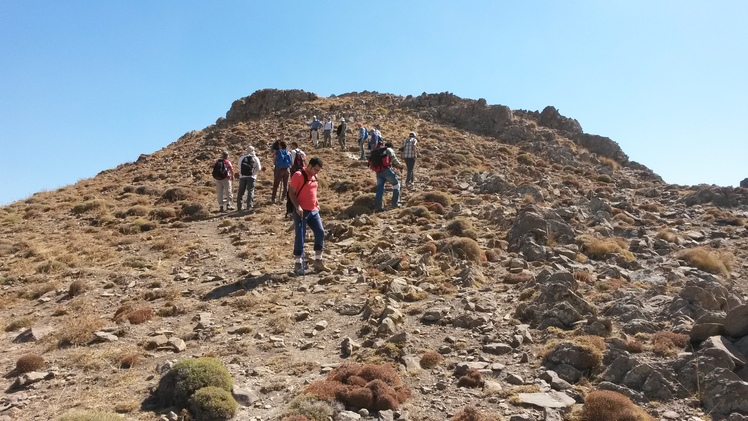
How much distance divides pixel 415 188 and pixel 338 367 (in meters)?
16.6

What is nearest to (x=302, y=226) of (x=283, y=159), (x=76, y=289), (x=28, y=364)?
(x=76, y=289)

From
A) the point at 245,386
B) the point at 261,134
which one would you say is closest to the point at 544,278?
the point at 245,386

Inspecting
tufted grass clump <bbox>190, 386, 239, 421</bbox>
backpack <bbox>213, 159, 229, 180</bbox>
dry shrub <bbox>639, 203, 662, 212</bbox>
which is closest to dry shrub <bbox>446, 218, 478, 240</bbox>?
backpack <bbox>213, 159, 229, 180</bbox>

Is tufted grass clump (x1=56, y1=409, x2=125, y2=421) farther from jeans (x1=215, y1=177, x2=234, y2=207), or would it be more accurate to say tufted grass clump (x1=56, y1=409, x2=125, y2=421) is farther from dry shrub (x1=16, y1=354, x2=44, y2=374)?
jeans (x1=215, y1=177, x2=234, y2=207)

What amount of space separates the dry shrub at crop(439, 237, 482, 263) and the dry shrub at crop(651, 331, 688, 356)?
5.50 metres

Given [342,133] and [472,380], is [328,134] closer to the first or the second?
[342,133]

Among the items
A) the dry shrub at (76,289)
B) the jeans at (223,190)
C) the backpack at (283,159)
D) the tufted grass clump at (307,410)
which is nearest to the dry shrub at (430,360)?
the tufted grass clump at (307,410)

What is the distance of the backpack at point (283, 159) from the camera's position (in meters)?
19.1

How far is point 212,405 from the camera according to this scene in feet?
20.2

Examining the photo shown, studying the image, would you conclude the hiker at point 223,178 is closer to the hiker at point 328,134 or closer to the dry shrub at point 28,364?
the dry shrub at point 28,364

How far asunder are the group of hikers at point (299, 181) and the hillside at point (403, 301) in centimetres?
63

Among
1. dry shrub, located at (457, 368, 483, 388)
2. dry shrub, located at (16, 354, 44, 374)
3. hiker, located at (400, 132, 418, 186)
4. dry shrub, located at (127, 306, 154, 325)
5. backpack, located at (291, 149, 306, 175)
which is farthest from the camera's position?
hiker, located at (400, 132, 418, 186)

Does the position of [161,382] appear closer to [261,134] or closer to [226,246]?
[226,246]

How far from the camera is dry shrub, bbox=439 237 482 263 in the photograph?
13062 millimetres
